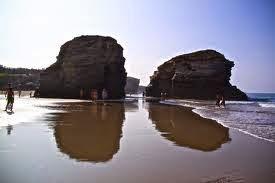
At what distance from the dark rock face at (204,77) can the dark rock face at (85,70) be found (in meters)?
16.8

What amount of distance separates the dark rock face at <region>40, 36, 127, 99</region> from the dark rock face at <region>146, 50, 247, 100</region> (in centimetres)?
1680

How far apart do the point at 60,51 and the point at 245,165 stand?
49.7 metres

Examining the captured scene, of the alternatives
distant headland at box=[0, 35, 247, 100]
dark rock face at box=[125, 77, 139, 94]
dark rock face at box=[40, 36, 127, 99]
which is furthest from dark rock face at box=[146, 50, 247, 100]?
dark rock face at box=[125, 77, 139, 94]

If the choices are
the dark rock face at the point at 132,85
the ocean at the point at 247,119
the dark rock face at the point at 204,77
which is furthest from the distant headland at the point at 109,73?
the dark rock face at the point at 132,85

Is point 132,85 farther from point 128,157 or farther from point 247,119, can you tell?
point 128,157

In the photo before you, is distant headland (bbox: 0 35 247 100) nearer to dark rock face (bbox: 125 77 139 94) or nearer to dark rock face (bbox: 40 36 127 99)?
dark rock face (bbox: 40 36 127 99)

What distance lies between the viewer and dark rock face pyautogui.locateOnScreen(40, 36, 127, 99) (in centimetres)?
4781

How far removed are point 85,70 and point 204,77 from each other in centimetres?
2576

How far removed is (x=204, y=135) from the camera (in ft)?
38.4

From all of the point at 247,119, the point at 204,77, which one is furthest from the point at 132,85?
the point at 247,119

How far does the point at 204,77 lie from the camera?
6241 cm

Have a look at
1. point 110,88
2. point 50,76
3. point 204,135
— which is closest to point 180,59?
point 110,88

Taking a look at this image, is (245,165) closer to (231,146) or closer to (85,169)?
(231,146)

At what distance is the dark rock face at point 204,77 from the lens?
203 ft
